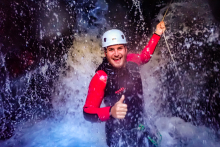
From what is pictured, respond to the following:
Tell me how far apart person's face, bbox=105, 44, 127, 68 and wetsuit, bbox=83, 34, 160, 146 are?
0.09 meters

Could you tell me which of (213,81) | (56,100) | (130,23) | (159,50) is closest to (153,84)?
(159,50)

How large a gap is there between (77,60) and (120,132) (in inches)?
195

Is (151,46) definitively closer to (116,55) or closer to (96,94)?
(116,55)

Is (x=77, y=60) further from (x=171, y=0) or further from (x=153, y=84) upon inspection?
(x=171, y=0)

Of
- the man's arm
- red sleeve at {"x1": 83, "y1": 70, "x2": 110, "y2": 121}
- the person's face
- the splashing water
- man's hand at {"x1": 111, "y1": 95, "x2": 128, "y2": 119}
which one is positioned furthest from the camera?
the splashing water

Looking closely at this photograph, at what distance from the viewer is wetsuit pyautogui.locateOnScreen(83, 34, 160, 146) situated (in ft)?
7.22

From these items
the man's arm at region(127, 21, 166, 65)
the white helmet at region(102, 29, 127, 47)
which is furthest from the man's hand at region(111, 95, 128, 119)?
the man's arm at region(127, 21, 166, 65)

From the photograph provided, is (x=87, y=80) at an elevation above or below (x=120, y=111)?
above

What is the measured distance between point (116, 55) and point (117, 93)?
2.24 ft

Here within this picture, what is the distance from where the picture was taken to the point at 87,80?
21.8 feet

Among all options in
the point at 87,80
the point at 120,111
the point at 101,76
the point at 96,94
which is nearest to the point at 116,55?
the point at 101,76

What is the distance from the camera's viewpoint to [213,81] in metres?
3.89

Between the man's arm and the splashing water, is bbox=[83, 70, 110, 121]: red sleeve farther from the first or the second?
A: the splashing water

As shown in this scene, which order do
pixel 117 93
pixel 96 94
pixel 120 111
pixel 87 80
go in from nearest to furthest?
pixel 120 111, pixel 96 94, pixel 117 93, pixel 87 80
